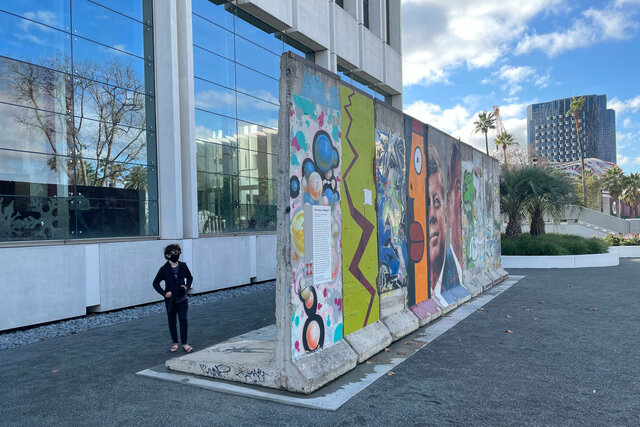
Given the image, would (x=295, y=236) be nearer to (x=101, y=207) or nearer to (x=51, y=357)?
(x=51, y=357)

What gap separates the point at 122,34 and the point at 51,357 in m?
7.96

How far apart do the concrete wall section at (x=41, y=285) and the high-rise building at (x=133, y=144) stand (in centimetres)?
2

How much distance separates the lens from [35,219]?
876 cm

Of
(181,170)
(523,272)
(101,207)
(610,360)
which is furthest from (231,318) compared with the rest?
(523,272)

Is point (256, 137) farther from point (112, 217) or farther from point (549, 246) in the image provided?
point (549, 246)

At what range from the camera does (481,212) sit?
1259cm

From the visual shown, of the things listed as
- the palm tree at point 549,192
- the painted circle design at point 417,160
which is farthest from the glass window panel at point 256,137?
the palm tree at point 549,192

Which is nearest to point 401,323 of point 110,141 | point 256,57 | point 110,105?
point 110,141

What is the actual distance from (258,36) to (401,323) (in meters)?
11.7

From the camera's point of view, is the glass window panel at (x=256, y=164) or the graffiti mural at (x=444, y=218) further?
the glass window panel at (x=256, y=164)

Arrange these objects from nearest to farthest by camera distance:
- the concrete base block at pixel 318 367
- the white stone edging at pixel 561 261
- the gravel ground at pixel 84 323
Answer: the concrete base block at pixel 318 367, the gravel ground at pixel 84 323, the white stone edging at pixel 561 261

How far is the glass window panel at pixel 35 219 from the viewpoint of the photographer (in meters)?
8.30

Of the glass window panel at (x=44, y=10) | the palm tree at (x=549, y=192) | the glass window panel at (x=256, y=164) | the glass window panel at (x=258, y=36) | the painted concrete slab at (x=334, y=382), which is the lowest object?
the painted concrete slab at (x=334, y=382)

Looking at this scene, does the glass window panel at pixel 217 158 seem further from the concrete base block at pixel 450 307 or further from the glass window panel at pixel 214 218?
the concrete base block at pixel 450 307
